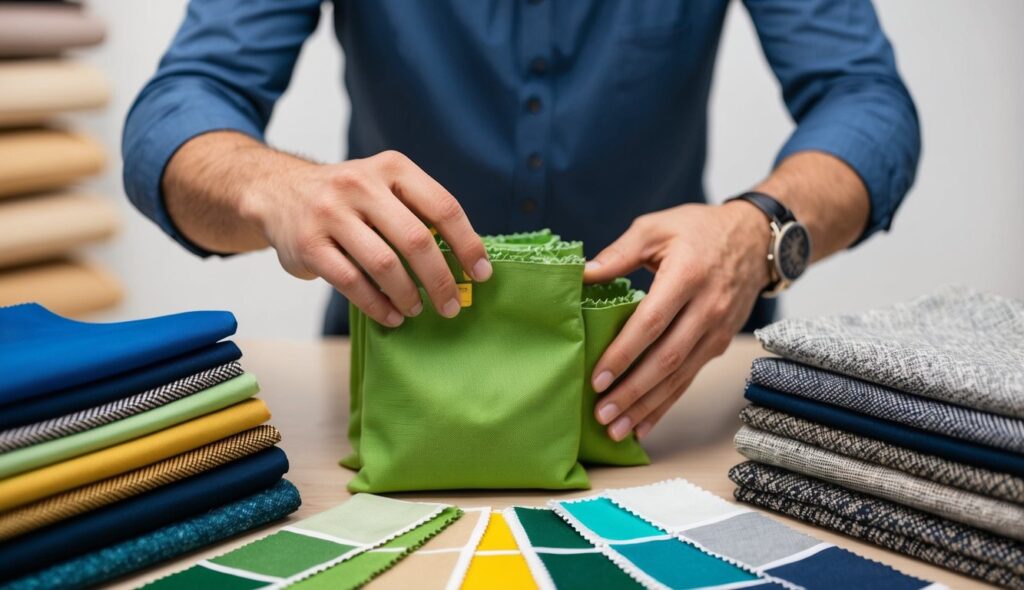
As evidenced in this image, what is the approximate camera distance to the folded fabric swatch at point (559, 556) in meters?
0.69

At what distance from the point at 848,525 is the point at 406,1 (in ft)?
3.20

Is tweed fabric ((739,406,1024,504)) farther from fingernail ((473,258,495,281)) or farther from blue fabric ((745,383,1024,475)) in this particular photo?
fingernail ((473,258,495,281))

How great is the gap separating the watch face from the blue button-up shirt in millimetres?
239

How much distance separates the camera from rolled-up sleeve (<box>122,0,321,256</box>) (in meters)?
1.26

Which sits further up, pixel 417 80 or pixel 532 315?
pixel 417 80

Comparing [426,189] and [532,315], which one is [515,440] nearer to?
[532,315]

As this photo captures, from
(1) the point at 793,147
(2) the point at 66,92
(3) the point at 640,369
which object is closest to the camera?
(3) the point at 640,369

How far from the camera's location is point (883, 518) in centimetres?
78

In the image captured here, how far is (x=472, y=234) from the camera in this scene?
846mm

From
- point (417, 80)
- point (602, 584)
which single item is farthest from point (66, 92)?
point (602, 584)

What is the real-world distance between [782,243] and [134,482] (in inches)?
28.2

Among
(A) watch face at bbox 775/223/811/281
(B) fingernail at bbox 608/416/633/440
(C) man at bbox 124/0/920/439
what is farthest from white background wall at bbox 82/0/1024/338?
(B) fingernail at bbox 608/416/633/440

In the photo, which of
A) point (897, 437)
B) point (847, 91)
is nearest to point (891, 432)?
point (897, 437)

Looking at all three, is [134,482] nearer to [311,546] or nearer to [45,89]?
[311,546]
